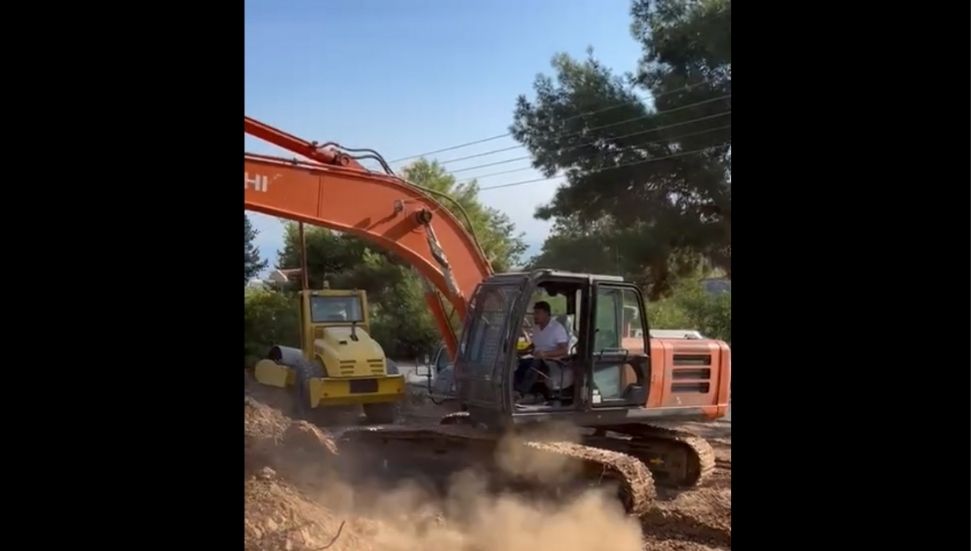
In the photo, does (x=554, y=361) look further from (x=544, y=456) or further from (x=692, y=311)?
(x=692, y=311)

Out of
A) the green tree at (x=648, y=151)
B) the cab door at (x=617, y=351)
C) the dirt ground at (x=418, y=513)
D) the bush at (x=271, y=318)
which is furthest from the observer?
the bush at (x=271, y=318)

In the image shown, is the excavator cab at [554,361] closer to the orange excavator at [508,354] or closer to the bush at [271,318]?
the orange excavator at [508,354]

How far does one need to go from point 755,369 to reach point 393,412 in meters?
7.23

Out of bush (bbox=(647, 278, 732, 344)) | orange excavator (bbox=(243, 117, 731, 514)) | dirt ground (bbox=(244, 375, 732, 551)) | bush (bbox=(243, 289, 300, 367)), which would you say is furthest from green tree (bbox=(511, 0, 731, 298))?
dirt ground (bbox=(244, 375, 732, 551))

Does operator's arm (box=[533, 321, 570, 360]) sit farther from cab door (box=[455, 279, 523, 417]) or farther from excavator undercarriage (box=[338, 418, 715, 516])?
excavator undercarriage (box=[338, 418, 715, 516])

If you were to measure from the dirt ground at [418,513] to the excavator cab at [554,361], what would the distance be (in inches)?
20.5

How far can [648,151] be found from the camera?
14.3 m

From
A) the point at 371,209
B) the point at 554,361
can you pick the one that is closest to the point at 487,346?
the point at 554,361

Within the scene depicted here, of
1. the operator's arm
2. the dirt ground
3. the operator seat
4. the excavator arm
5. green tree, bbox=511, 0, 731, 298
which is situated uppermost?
green tree, bbox=511, 0, 731, 298

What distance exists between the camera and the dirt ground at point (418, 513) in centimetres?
443

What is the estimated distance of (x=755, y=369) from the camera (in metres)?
1.04

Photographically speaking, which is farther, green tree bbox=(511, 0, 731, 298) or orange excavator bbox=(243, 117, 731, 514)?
green tree bbox=(511, 0, 731, 298)

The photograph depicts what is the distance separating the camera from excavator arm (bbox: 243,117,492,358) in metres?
5.46

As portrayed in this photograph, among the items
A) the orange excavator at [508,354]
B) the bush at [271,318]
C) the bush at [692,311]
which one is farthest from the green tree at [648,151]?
the orange excavator at [508,354]
